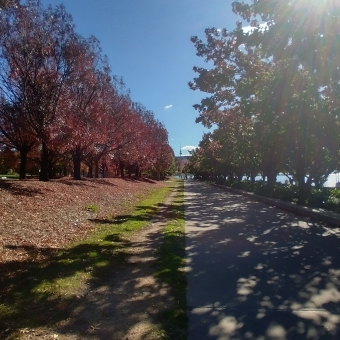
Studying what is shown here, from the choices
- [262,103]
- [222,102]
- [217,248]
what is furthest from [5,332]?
[222,102]

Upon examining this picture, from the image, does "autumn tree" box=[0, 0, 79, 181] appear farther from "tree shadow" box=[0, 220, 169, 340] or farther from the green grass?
"tree shadow" box=[0, 220, 169, 340]

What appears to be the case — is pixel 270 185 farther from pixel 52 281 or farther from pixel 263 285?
pixel 52 281

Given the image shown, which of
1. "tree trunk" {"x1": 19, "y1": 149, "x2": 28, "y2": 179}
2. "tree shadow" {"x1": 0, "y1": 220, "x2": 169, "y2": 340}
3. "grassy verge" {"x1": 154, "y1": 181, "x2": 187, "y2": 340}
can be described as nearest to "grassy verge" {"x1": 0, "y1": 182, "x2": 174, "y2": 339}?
"tree shadow" {"x1": 0, "y1": 220, "x2": 169, "y2": 340}

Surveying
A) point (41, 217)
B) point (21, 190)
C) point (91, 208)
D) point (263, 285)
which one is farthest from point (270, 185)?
point (263, 285)

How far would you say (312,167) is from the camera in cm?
3022

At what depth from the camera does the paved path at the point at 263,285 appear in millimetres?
4656

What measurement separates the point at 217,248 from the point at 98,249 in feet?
8.56

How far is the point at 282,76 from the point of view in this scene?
14.7 meters

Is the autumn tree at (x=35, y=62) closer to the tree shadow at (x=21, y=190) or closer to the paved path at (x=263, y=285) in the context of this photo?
the tree shadow at (x=21, y=190)

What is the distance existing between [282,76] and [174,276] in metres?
9.95

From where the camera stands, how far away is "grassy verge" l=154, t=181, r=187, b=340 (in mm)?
4637

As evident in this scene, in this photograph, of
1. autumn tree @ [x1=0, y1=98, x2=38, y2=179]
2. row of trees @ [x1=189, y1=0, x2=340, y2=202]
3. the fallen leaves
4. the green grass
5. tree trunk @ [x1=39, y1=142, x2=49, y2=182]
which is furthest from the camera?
tree trunk @ [x1=39, y1=142, x2=49, y2=182]

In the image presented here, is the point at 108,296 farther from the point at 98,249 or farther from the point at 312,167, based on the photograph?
the point at 312,167

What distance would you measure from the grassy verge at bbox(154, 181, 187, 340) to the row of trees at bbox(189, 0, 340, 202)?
6209mm
